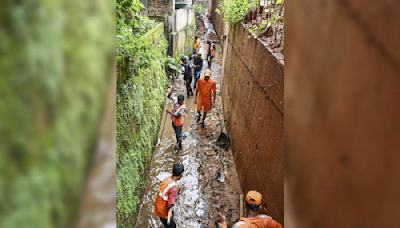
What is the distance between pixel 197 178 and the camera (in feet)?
26.6

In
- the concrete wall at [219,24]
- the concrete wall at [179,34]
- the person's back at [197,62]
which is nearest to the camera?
the person's back at [197,62]

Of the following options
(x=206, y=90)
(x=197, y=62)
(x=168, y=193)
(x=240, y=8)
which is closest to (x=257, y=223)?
(x=168, y=193)

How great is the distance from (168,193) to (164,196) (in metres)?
0.09

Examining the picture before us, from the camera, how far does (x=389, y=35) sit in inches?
41.4

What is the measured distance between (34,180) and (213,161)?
8193 mm

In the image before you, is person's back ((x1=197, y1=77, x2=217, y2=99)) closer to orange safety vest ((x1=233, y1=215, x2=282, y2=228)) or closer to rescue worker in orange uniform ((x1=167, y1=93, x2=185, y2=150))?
rescue worker in orange uniform ((x1=167, y1=93, x2=185, y2=150))

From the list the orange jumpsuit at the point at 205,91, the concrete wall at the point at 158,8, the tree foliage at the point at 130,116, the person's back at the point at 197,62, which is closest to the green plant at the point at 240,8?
the person's back at the point at 197,62

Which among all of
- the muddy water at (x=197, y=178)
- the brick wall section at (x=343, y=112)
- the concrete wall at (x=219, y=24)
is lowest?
the muddy water at (x=197, y=178)

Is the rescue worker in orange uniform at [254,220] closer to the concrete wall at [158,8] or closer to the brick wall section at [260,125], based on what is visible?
the brick wall section at [260,125]

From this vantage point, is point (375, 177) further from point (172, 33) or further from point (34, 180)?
point (172, 33)

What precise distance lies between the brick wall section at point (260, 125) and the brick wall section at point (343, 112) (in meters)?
3.31

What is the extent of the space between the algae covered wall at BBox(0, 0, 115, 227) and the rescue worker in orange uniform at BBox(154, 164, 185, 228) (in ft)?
13.5

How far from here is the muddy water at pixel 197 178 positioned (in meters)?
6.74

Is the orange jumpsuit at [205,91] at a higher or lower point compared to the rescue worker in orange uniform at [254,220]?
lower
